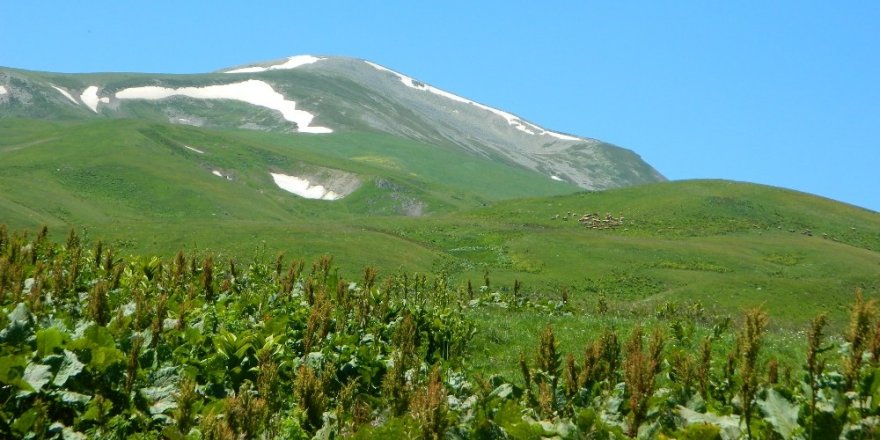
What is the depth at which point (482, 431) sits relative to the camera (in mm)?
6961

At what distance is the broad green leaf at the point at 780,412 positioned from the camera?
247 inches

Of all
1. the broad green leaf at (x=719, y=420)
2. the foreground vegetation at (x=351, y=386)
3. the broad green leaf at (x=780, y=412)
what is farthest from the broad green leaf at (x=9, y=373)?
the broad green leaf at (x=780, y=412)

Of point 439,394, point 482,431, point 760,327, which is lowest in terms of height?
point 482,431

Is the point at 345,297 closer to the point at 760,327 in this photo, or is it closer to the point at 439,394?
the point at 439,394

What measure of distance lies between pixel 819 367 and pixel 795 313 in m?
42.6

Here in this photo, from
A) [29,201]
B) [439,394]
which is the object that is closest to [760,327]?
[439,394]

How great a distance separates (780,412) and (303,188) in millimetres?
132945

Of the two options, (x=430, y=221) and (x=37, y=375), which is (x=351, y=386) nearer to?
(x=37, y=375)

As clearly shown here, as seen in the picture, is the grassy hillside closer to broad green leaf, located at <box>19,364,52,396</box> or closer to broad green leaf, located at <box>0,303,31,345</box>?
broad green leaf, located at <box>0,303,31,345</box>

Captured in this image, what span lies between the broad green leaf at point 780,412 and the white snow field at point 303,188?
12656 centimetres

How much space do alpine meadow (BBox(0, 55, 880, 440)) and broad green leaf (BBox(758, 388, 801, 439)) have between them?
2cm

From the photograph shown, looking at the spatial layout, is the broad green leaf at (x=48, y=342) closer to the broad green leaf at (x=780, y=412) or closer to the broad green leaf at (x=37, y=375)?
the broad green leaf at (x=37, y=375)

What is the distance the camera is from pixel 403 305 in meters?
18.3

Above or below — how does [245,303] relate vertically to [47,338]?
below
